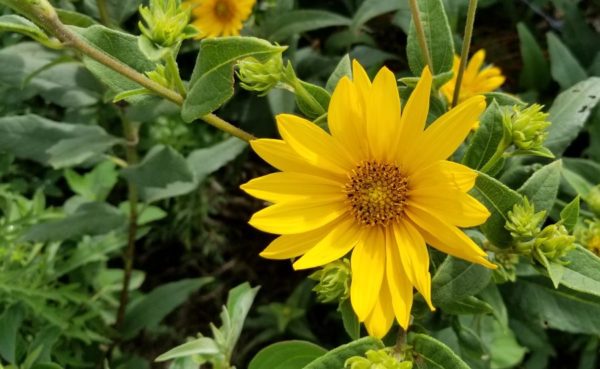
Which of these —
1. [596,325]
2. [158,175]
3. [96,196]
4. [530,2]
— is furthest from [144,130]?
[596,325]

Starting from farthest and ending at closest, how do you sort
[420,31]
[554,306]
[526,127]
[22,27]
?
[554,306] < [420,31] < [526,127] < [22,27]

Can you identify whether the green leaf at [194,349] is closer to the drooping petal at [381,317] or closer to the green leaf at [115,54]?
the drooping petal at [381,317]

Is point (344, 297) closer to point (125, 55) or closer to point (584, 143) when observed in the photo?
point (125, 55)

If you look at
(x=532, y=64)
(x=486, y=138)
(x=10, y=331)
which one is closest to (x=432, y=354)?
(x=486, y=138)

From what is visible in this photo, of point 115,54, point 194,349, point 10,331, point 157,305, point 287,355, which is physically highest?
point 115,54

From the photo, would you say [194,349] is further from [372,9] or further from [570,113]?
[372,9]

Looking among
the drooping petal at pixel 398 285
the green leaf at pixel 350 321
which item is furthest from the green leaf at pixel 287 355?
the drooping petal at pixel 398 285
